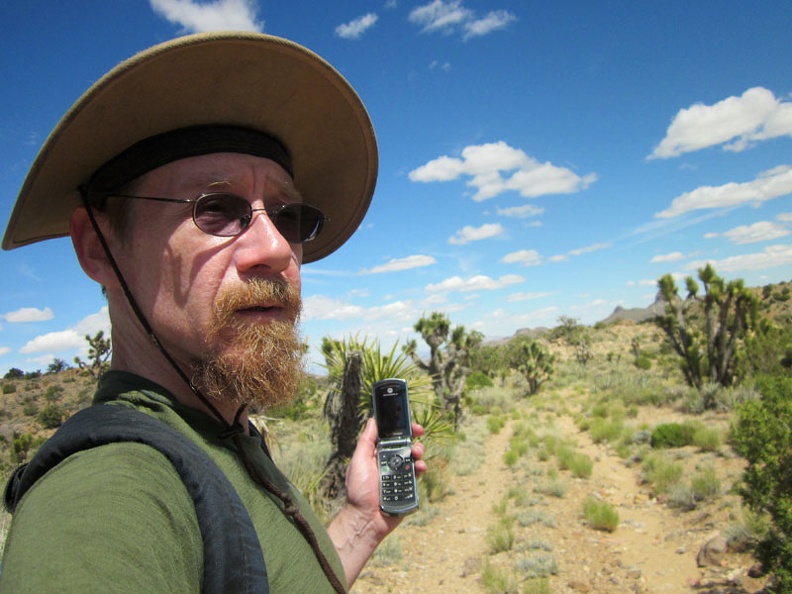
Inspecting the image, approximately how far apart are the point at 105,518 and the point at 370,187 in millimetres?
1797

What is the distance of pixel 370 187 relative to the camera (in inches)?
89.6

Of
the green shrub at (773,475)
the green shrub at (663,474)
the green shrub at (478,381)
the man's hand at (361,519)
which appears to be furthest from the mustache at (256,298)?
the green shrub at (478,381)

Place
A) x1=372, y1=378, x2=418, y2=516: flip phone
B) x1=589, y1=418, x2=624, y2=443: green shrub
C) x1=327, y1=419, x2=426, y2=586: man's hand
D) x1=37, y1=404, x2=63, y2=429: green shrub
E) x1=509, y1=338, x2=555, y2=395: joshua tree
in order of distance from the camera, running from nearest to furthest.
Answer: x1=327, y1=419, x2=426, y2=586: man's hand, x1=372, y1=378, x2=418, y2=516: flip phone, x1=589, y1=418, x2=624, y2=443: green shrub, x1=37, y1=404, x2=63, y2=429: green shrub, x1=509, y1=338, x2=555, y2=395: joshua tree

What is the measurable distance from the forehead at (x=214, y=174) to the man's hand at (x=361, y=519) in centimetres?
141

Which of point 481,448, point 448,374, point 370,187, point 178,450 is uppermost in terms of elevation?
point 370,187

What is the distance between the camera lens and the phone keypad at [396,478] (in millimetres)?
2148

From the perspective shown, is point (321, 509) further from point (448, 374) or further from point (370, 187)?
point (448, 374)

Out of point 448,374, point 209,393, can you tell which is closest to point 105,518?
point 209,393

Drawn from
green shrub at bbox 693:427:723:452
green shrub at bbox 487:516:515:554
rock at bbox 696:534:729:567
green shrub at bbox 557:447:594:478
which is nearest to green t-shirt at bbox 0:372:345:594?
rock at bbox 696:534:729:567

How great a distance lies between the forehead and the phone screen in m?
1.55

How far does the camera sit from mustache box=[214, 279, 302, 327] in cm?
132

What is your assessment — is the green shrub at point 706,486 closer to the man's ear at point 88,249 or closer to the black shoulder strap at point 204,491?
the black shoulder strap at point 204,491

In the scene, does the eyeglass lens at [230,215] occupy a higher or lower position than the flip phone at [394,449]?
higher

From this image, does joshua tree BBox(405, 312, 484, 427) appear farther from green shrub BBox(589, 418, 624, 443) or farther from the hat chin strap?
the hat chin strap
